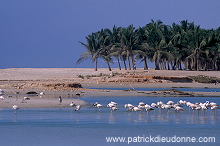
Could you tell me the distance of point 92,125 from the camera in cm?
2364

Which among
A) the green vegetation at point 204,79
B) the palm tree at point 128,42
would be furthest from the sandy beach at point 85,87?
the palm tree at point 128,42

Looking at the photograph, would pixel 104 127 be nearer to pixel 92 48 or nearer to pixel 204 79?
pixel 204 79

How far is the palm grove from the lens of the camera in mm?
86938

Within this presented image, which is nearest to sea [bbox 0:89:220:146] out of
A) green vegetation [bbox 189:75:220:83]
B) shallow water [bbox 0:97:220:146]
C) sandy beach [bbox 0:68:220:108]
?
shallow water [bbox 0:97:220:146]

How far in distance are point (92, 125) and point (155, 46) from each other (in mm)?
64981

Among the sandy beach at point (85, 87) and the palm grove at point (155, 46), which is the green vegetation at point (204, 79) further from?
the palm grove at point (155, 46)

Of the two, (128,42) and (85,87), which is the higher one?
(128,42)

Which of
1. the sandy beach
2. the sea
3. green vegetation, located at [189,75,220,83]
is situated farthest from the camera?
green vegetation, located at [189,75,220,83]

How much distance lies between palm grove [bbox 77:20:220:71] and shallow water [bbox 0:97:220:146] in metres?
55.4

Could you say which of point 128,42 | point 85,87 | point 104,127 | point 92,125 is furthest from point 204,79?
point 104,127

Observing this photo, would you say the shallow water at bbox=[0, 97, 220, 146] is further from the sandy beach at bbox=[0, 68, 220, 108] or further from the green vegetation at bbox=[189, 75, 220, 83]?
the green vegetation at bbox=[189, 75, 220, 83]

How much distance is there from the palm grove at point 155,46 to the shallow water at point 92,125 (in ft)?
182

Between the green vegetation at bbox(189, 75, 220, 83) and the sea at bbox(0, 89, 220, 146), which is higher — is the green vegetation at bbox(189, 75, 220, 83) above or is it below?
above

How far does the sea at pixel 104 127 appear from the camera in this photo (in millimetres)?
19125
